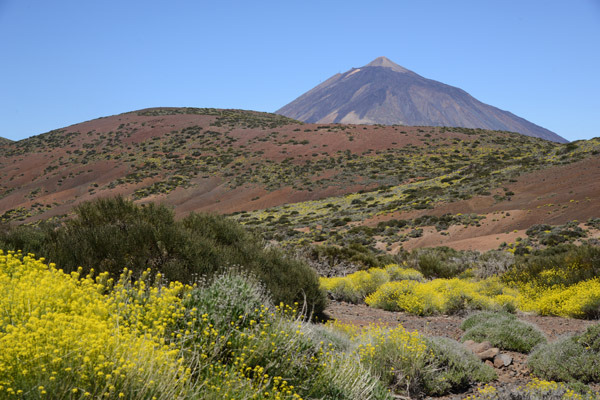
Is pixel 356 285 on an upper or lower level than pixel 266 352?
lower

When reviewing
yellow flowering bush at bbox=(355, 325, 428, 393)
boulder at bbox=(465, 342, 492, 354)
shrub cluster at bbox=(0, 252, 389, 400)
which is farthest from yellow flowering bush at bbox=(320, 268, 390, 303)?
shrub cluster at bbox=(0, 252, 389, 400)

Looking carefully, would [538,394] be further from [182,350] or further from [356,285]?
[356,285]

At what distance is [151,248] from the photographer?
759 cm

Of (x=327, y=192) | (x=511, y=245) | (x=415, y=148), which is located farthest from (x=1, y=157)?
(x=511, y=245)

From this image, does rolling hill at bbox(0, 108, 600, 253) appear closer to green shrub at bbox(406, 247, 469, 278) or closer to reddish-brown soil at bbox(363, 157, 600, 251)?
reddish-brown soil at bbox(363, 157, 600, 251)

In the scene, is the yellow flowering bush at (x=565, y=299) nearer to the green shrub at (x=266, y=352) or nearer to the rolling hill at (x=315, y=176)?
the green shrub at (x=266, y=352)

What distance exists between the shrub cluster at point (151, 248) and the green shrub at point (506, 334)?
3094 millimetres

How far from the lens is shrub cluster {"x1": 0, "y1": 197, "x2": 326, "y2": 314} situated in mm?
6980

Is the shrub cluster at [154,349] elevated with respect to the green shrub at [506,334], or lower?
elevated

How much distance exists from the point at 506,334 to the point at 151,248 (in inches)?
252

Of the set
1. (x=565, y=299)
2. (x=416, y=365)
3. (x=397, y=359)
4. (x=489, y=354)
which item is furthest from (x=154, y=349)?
(x=565, y=299)

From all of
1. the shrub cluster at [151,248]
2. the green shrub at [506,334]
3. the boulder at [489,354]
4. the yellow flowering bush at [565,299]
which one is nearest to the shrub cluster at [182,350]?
the boulder at [489,354]

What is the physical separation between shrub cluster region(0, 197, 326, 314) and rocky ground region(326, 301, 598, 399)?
123 centimetres

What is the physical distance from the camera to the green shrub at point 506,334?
770cm
